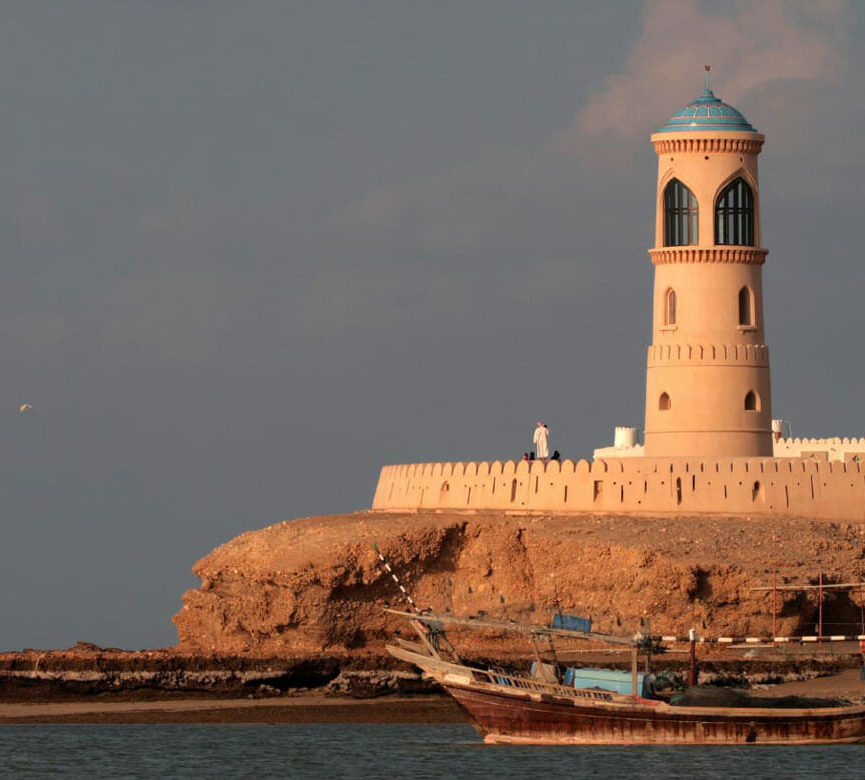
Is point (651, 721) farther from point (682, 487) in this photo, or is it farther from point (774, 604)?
point (682, 487)

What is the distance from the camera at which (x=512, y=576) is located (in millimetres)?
75062

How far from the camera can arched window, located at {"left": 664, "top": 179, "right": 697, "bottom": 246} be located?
257 feet

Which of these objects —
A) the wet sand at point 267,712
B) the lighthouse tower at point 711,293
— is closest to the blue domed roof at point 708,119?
the lighthouse tower at point 711,293

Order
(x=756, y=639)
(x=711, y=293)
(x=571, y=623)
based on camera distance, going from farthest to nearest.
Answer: (x=711, y=293) < (x=756, y=639) < (x=571, y=623)

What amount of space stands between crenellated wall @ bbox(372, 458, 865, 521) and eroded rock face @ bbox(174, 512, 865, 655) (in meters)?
0.71

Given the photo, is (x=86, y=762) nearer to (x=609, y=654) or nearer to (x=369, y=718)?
(x=369, y=718)

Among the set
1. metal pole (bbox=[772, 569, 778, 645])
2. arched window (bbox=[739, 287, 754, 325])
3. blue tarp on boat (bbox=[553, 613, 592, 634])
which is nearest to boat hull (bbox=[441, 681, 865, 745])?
blue tarp on boat (bbox=[553, 613, 592, 634])

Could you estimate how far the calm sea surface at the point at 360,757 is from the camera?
202 feet

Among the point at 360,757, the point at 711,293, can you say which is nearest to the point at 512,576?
the point at 711,293

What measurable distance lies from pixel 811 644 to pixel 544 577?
6146 millimetres

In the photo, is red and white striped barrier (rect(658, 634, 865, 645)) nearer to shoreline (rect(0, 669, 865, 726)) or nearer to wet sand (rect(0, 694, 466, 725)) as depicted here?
shoreline (rect(0, 669, 865, 726))

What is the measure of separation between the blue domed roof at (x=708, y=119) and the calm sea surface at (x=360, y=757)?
1682 cm

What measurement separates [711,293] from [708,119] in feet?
13.5

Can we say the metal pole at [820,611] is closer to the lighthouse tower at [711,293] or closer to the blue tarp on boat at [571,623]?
the lighthouse tower at [711,293]
